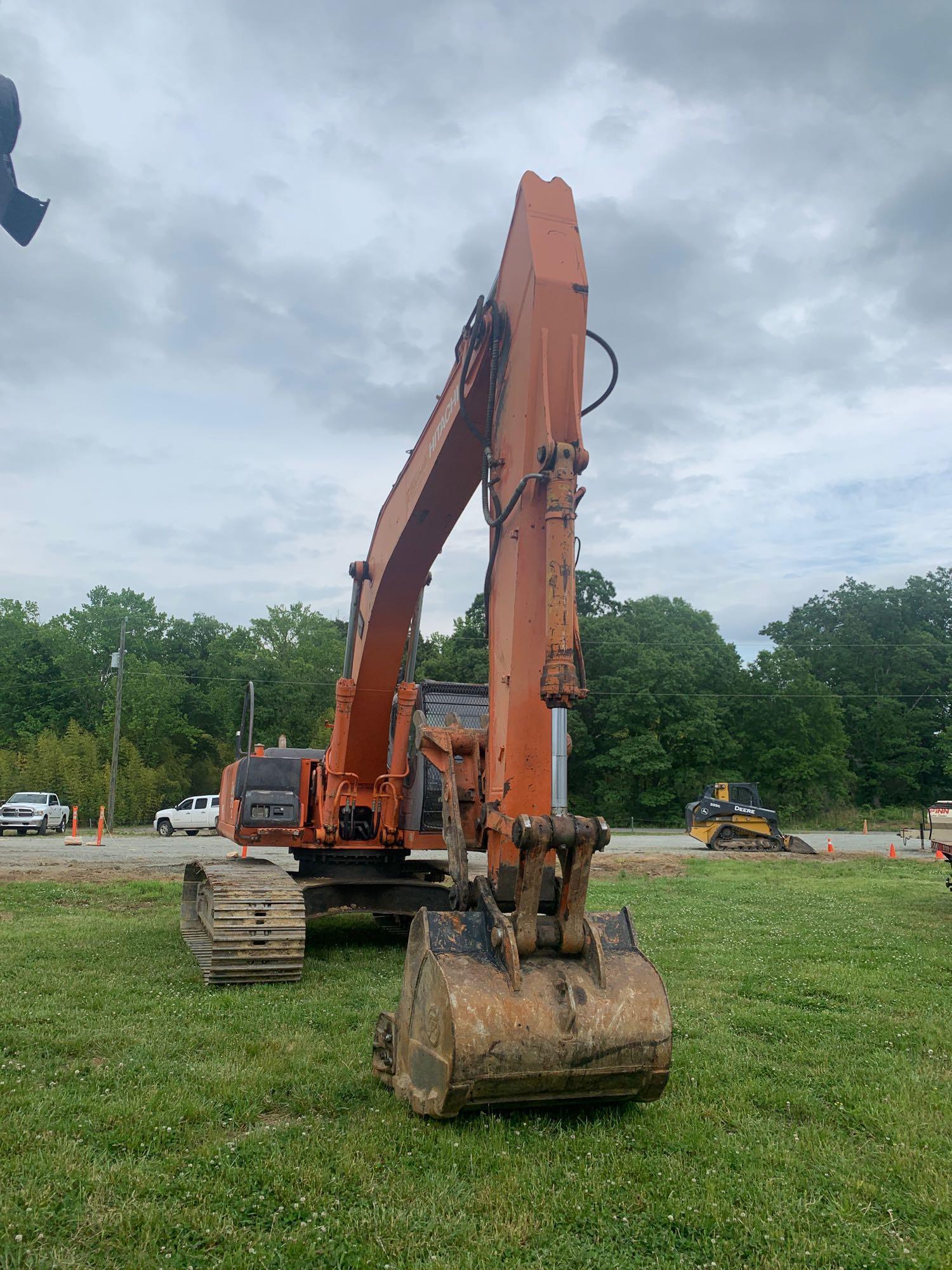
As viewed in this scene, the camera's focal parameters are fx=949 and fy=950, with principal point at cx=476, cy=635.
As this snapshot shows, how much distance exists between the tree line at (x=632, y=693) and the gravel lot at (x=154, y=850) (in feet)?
47.4

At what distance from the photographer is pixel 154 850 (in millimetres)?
22812

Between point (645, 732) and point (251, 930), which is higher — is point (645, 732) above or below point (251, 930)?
above

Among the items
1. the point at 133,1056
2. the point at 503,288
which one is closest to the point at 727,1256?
the point at 133,1056

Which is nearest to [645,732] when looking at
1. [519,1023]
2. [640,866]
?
[640,866]

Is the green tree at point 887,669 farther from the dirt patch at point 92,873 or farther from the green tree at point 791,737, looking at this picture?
the dirt patch at point 92,873

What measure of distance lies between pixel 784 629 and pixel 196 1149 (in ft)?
227

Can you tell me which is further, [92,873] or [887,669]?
[887,669]

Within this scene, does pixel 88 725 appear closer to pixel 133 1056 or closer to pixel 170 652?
pixel 170 652

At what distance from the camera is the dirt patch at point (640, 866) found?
18.8 meters

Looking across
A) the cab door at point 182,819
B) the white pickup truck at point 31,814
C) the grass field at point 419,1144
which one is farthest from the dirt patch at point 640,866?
the white pickup truck at point 31,814

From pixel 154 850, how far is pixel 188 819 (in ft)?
30.6

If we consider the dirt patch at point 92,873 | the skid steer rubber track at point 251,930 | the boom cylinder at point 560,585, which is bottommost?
the dirt patch at point 92,873

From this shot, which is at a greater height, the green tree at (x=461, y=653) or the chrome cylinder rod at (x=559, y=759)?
the green tree at (x=461, y=653)

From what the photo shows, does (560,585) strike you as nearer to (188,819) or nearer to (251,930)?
(251,930)
